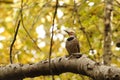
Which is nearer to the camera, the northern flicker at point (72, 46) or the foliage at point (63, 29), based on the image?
the northern flicker at point (72, 46)

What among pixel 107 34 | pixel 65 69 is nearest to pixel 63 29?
pixel 107 34

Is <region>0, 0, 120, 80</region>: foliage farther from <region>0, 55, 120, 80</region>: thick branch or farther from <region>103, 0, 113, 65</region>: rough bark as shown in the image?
<region>0, 55, 120, 80</region>: thick branch

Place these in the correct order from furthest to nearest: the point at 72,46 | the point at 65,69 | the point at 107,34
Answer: the point at 107,34
the point at 72,46
the point at 65,69

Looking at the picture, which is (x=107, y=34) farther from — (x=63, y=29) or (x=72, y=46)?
(x=72, y=46)

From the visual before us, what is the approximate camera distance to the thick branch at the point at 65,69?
7.26 ft

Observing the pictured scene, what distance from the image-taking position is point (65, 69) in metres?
2.70

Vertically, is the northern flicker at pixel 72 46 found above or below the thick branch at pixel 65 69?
above

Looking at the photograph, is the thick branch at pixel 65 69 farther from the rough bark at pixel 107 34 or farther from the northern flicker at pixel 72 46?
the rough bark at pixel 107 34

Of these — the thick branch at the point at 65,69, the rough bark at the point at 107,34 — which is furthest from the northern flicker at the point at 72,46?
the rough bark at the point at 107,34

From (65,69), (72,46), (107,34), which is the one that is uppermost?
(107,34)

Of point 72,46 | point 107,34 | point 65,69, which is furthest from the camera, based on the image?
point 107,34

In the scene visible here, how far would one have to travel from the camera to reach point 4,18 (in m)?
7.14

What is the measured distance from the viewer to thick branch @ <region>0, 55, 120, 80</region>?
221 centimetres

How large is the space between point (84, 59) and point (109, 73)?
364 millimetres
